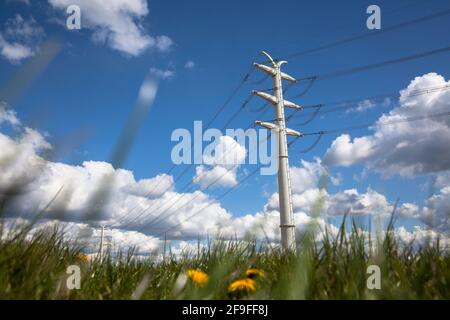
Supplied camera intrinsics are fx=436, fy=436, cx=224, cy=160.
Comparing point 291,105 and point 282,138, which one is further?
point 291,105

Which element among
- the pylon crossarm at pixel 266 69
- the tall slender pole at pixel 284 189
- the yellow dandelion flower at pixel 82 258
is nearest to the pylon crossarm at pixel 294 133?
the tall slender pole at pixel 284 189

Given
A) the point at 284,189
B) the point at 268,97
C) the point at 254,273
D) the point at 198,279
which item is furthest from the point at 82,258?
the point at 268,97

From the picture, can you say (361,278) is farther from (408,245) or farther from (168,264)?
(168,264)

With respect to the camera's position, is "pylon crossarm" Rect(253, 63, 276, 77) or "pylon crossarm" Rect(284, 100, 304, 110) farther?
"pylon crossarm" Rect(253, 63, 276, 77)

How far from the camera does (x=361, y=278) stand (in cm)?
329

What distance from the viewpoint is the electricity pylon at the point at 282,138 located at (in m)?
24.6

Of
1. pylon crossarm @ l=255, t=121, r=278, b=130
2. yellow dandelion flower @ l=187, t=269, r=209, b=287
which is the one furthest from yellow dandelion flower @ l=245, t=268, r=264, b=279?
pylon crossarm @ l=255, t=121, r=278, b=130

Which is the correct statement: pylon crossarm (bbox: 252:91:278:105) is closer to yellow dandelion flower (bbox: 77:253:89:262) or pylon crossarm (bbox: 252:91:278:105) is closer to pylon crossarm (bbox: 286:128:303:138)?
pylon crossarm (bbox: 286:128:303:138)

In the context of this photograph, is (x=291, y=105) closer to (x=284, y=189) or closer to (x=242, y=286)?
(x=284, y=189)

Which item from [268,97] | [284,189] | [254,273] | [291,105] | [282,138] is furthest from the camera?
[291,105]

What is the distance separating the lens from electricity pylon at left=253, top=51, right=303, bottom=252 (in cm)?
2459

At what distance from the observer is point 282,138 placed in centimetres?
2716

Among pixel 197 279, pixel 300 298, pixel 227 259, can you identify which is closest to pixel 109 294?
pixel 197 279

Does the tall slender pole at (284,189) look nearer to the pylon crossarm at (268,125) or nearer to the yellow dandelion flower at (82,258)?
the pylon crossarm at (268,125)
